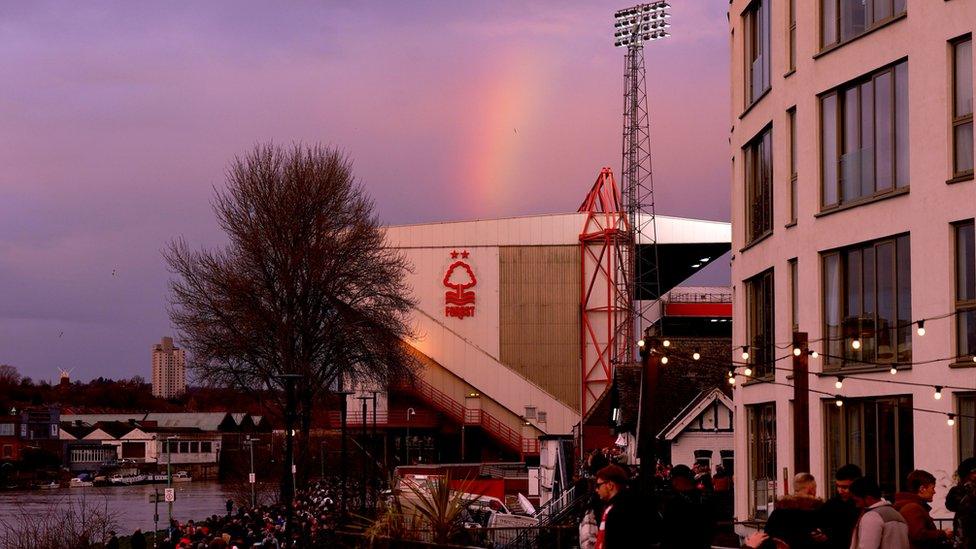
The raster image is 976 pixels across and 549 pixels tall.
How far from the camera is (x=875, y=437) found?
23.5 m

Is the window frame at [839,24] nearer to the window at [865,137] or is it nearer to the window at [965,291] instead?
the window at [865,137]

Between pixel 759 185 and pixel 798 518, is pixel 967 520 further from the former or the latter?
pixel 759 185

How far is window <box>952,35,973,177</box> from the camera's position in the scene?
21.1 metres

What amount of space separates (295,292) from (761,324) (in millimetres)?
26818

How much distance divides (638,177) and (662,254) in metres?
7.58

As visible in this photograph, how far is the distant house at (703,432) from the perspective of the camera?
51.6 m

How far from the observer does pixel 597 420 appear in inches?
2889

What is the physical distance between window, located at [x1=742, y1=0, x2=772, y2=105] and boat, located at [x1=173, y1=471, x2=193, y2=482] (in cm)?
16775

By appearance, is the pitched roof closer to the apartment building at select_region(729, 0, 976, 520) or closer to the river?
the apartment building at select_region(729, 0, 976, 520)

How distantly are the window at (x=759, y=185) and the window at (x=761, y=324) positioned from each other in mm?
970

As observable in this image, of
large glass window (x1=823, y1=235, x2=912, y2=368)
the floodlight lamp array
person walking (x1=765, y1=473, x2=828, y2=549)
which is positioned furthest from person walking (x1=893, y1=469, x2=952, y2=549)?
the floodlight lamp array

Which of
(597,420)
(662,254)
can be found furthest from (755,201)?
(662,254)

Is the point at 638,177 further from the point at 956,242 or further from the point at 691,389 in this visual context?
the point at 956,242

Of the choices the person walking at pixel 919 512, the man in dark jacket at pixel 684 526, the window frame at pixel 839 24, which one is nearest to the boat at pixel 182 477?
the window frame at pixel 839 24
